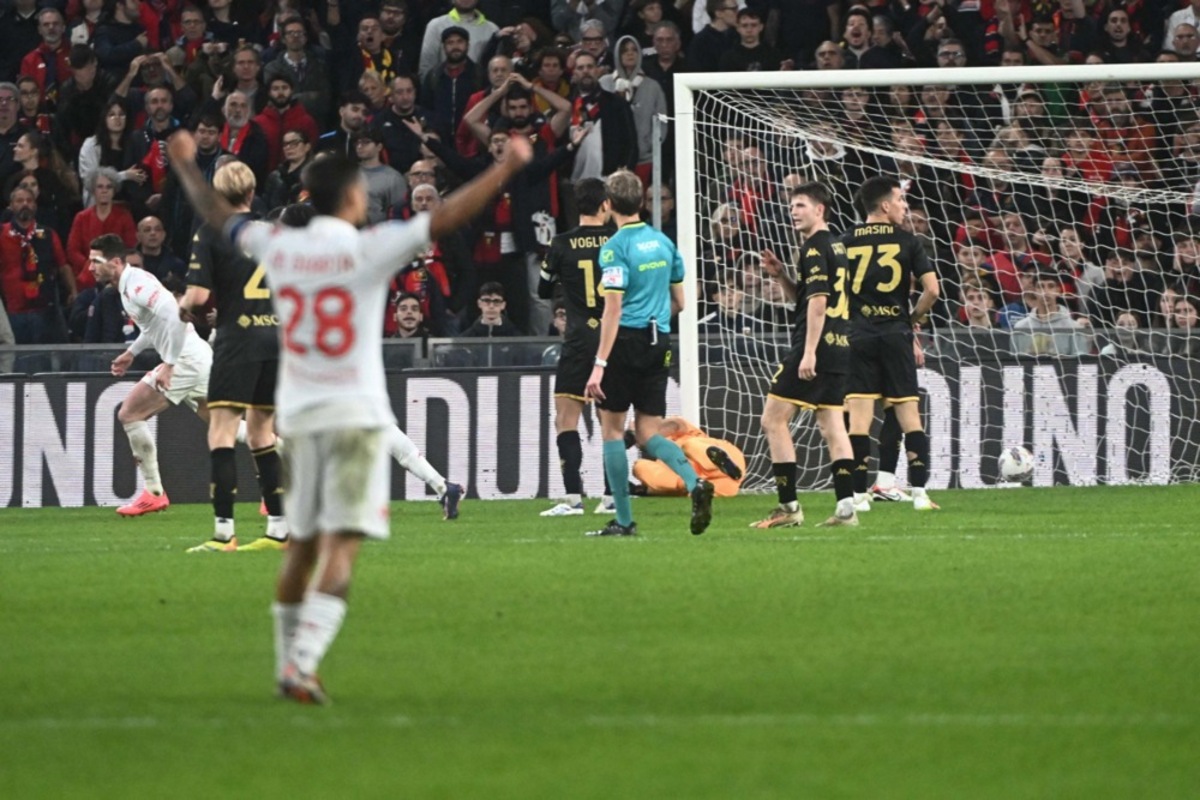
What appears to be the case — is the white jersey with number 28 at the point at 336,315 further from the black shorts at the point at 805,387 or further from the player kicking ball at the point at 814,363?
the black shorts at the point at 805,387

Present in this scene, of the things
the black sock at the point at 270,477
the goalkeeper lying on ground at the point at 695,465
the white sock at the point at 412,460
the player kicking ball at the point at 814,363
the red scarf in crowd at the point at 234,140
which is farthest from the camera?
the red scarf in crowd at the point at 234,140

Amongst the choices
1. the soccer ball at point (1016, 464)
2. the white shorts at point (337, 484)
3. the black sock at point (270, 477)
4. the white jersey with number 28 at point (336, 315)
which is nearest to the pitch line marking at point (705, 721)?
the white shorts at point (337, 484)

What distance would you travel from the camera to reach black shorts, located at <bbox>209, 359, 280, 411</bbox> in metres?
11.6

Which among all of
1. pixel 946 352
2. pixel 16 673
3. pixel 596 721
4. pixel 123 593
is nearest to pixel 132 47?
pixel 946 352

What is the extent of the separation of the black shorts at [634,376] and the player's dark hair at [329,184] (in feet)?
19.7

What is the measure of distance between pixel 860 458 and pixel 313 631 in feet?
28.0

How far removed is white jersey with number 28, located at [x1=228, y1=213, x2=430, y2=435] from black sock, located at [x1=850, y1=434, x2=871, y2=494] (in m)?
8.29

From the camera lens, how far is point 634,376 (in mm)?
12664

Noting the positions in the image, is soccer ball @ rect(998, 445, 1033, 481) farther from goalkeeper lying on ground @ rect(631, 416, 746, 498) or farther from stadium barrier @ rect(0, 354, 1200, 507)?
goalkeeper lying on ground @ rect(631, 416, 746, 498)

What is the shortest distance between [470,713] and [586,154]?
1270 cm

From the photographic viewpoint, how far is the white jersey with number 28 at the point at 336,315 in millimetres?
6379

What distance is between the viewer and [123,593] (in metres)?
9.49

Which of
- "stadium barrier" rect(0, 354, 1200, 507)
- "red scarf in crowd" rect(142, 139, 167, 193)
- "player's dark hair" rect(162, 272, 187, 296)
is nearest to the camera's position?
"stadium barrier" rect(0, 354, 1200, 507)

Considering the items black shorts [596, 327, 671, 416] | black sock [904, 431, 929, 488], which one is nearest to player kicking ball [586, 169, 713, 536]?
black shorts [596, 327, 671, 416]
